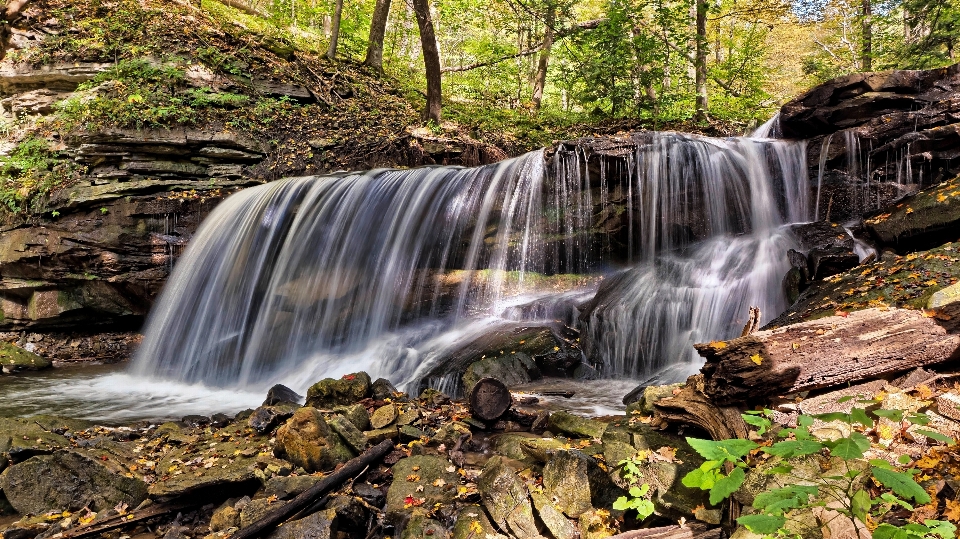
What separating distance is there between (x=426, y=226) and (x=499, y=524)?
21.4 ft

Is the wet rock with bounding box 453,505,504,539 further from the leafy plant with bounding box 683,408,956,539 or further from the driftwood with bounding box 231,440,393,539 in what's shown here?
the leafy plant with bounding box 683,408,956,539

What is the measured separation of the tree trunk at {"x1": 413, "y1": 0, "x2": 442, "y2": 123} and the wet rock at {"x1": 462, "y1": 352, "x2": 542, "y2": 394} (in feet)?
26.3

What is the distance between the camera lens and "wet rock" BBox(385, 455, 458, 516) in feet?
10.6

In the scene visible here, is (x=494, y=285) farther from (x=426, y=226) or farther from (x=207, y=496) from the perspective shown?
(x=207, y=496)

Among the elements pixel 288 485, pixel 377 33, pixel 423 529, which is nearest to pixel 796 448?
pixel 423 529

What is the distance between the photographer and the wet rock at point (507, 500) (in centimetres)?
274

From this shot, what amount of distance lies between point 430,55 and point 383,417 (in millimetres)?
9643

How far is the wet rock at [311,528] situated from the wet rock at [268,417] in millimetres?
1945

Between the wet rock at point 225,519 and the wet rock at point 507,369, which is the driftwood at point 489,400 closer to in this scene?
the wet rock at point 507,369

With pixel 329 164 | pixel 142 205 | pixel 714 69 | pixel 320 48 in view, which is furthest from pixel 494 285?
pixel 320 48

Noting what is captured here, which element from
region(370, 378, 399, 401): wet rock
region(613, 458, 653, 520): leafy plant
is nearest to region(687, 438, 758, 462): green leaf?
region(613, 458, 653, 520): leafy plant

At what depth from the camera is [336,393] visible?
5.24 meters

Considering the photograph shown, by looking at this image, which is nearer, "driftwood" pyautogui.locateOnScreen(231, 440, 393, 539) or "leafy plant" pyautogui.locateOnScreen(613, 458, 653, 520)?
"leafy plant" pyautogui.locateOnScreen(613, 458, 653, 520)

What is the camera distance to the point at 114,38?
12.7 m
